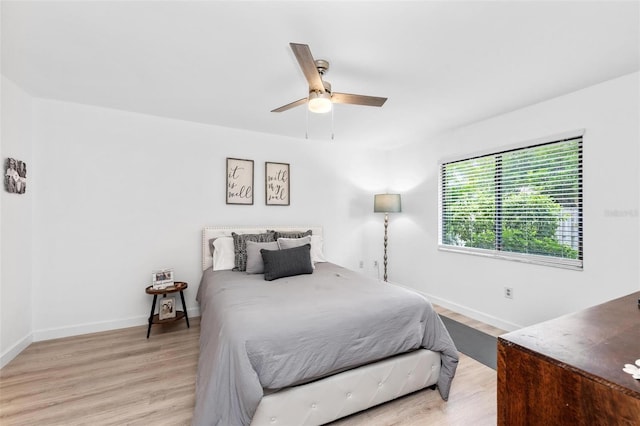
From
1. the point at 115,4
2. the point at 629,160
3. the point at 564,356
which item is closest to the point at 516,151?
the point at 629,160

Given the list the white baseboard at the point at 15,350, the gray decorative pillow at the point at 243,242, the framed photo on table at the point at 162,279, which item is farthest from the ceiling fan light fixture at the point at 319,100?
the white baseboard at the point at 15,350

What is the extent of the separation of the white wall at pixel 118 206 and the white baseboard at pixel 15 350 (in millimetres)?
111

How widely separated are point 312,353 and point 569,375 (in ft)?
3.95

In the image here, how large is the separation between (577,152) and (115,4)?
3765mm

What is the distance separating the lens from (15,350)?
2.48 m

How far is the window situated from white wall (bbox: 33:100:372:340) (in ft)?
8.83

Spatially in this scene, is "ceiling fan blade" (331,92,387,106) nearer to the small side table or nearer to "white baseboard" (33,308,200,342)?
the small side table

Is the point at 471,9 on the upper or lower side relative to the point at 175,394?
upper

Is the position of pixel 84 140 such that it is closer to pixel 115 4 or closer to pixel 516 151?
pixel 115 4

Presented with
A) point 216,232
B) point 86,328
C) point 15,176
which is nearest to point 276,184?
point 216,232

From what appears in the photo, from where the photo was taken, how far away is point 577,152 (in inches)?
101

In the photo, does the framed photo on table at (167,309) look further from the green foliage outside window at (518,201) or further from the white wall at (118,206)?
the green foliage outside window at (518,201)

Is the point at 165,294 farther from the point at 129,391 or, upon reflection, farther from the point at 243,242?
the point at 129,391

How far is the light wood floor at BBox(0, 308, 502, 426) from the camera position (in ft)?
5.77
